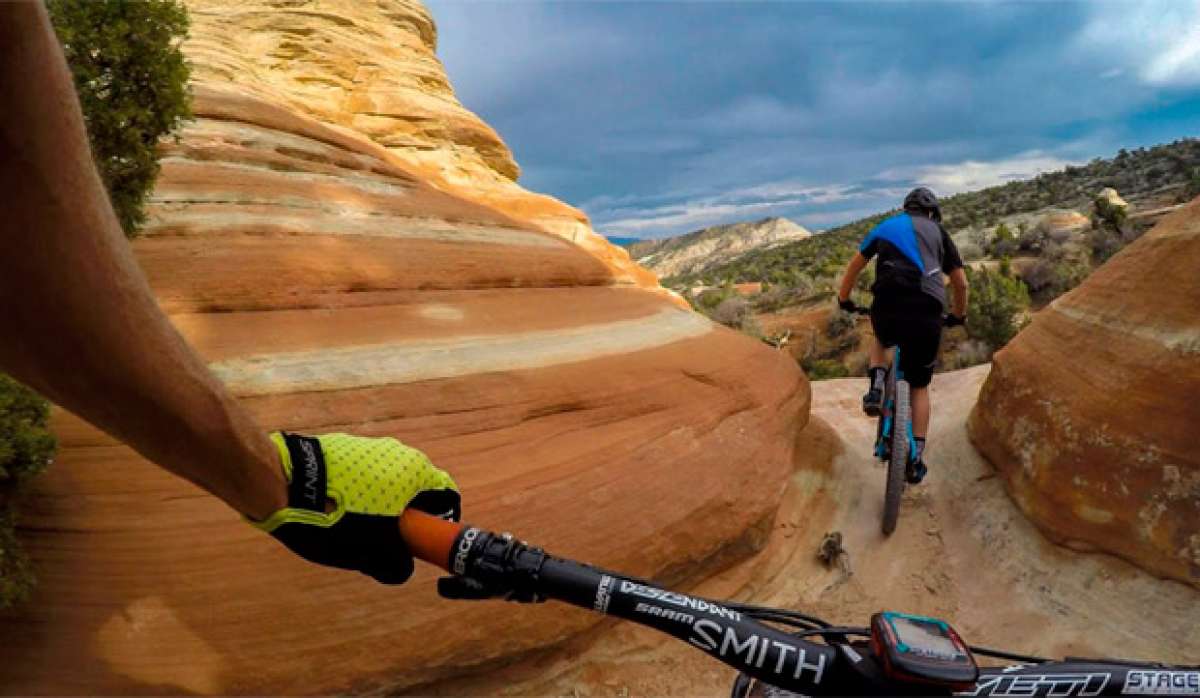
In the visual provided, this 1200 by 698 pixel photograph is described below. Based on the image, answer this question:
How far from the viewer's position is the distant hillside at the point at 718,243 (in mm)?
113188

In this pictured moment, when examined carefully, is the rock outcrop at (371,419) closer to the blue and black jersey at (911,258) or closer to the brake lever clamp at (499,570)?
the blue and black jersey at (911,258)

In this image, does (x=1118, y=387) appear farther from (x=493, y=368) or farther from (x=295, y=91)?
(x=295, y=91)

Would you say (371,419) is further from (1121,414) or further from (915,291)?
(1121,414)

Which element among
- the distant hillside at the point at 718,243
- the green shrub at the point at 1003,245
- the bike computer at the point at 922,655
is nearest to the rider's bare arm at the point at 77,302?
the bike computer at the point at 922,655

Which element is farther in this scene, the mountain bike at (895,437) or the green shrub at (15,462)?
the mountain bike at (895,437)

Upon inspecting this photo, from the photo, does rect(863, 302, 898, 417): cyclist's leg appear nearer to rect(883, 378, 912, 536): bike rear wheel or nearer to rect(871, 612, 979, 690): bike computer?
rect(883, 378, 912, 536): bike rear wheel

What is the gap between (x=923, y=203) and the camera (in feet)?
16.6

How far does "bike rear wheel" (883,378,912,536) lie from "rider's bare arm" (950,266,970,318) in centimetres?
101

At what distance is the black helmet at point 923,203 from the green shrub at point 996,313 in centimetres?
935

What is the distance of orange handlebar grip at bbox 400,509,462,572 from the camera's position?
150 centimetres

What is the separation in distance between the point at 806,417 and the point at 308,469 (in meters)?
5.53

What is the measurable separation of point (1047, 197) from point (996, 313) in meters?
28.2

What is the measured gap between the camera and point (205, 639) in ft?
9.70

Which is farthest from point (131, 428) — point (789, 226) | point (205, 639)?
point (789, 226)
